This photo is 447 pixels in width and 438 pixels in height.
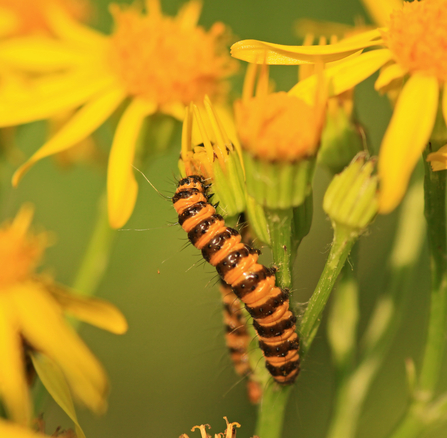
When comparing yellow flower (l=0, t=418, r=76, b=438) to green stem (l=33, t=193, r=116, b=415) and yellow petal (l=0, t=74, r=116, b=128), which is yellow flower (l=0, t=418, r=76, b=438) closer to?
green stem (l=33, t=193, r=116, b=415)

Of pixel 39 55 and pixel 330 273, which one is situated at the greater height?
pixel 39 55

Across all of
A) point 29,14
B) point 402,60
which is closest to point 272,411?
point 402,60

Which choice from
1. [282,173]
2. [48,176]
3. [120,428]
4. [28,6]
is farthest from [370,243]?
[282,173]

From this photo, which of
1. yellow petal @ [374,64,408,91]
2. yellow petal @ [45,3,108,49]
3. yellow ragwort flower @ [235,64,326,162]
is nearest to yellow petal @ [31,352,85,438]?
yellow ragwort flower @ [235,64,326,162]

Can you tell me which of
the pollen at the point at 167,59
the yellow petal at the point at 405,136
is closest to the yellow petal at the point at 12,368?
the pollen at the point at 167,59

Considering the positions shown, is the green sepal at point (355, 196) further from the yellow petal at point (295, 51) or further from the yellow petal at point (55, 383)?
the yellow petal at point (55, 383)

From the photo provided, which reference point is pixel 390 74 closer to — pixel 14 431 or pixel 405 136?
pixel 405 136

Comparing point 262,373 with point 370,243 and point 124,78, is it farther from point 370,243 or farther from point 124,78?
point 370,243
